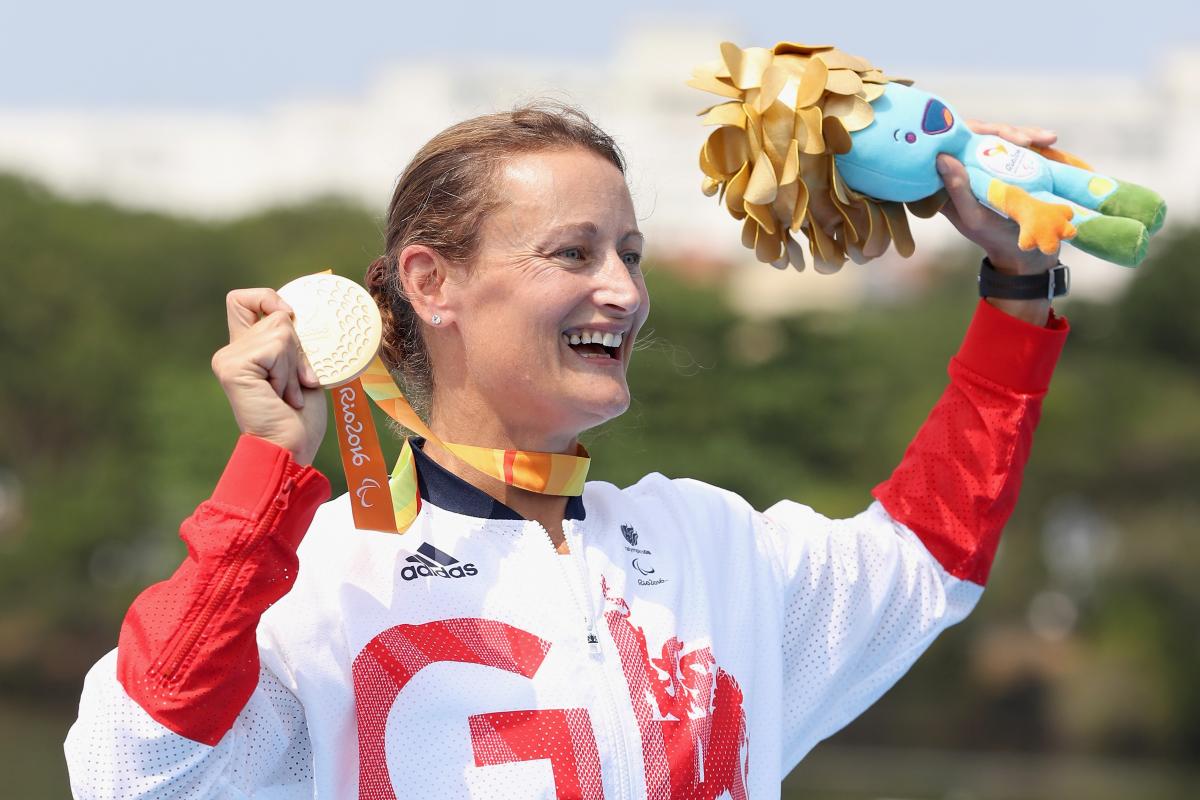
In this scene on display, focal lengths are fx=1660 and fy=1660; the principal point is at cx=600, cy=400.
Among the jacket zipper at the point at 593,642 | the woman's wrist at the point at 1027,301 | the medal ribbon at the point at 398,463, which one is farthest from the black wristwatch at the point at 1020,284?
the jacket zipper at the point at 593,642

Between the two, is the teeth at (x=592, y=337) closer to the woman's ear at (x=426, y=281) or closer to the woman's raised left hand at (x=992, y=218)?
the woman's ear at (x=426, y=281)

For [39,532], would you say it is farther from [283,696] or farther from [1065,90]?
[1065,90]

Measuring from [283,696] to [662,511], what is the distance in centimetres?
80

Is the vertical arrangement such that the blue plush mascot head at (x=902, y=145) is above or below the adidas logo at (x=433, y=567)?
above

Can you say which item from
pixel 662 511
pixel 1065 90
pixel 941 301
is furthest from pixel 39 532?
pixel 1065 90

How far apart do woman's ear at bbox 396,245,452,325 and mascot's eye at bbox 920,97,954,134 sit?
937 millimetres

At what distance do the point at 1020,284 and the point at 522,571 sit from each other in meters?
1.16

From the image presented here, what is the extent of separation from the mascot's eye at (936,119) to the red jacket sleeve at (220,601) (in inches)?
53.9

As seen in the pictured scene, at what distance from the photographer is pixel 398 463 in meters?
2.82

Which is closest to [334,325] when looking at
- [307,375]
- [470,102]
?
[307,375]

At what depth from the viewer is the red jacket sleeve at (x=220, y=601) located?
2256 millimetres

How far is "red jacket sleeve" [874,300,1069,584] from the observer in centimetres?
313

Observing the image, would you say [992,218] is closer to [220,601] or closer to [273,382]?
[273,382]

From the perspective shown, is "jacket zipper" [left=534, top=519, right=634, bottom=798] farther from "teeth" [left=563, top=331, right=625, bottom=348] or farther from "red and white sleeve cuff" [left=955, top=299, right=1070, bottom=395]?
"red and white sleeve cuff" [left=955, top=299, right=1070, bottom=395]
